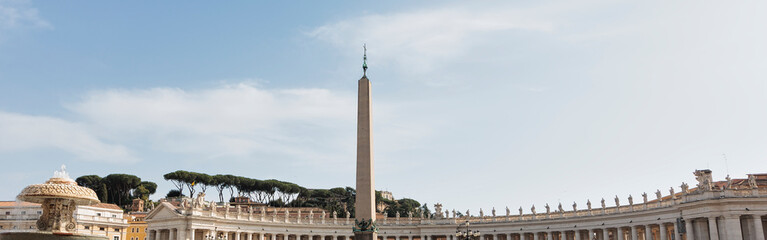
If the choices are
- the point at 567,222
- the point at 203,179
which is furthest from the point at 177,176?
the point at 567,222

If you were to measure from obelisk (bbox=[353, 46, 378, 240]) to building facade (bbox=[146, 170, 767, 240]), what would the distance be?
105 ft

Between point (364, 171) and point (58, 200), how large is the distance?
1425cm

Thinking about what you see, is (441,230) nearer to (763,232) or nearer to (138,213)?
(763,232)

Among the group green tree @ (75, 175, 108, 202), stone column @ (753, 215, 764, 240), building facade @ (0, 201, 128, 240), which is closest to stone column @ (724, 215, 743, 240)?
stone column @ (753, 215, 764, 240)

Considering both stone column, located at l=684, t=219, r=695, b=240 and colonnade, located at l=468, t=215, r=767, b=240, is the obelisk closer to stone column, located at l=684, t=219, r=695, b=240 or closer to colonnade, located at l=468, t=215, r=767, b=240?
colonnade, located at l=468, t=215, r=767, b=240

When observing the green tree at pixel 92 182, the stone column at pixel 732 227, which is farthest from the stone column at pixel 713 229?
the green tree at pixel 92 182

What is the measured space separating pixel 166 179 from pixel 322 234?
47.8 meters

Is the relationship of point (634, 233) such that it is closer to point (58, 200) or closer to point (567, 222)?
point (567, 222)

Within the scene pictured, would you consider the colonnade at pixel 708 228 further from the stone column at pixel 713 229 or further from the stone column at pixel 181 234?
the stone column at pixel 181 234

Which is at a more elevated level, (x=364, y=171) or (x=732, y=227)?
(x=364, y=171)

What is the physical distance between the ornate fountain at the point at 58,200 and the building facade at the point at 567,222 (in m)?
35.3

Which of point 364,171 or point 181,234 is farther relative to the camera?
point 181,234

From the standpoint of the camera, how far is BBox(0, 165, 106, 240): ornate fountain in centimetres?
2703

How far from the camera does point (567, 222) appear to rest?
6831 cm
